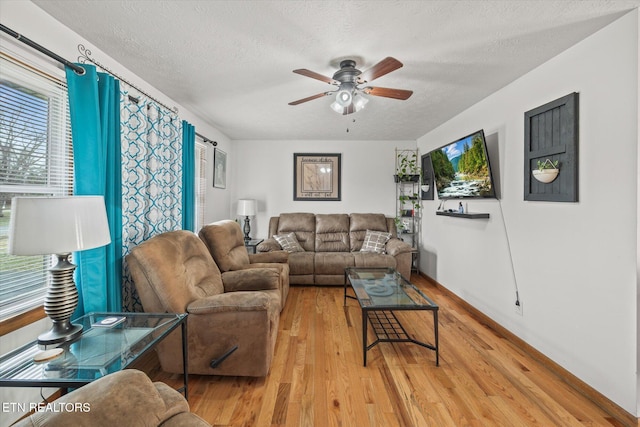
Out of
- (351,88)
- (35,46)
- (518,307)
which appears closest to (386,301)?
(518,307)

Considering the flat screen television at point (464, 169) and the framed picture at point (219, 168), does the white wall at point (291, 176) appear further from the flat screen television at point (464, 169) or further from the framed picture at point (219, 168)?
the flat screen television at point (464, 169)

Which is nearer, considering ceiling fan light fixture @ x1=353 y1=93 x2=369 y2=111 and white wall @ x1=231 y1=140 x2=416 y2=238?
ceiling fan light fixture @ x1=353 y1=93 x2=369 y2=111

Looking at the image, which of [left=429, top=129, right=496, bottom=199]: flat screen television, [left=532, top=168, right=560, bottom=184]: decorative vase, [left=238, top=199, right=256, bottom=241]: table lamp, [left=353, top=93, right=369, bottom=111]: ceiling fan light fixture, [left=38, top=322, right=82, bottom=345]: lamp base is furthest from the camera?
[left=238, top=199, right=256, bottom=241]: table lamp

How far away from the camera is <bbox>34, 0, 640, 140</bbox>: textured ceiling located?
158 centimetres

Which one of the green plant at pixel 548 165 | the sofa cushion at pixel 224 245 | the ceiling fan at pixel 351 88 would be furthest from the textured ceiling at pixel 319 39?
the sofa cushion at pixel 224 245

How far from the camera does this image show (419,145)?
4.92m

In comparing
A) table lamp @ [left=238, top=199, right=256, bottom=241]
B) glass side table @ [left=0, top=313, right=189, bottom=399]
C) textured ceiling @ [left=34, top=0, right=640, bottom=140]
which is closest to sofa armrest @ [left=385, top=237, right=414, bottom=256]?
textured ceiling @ [left=34, top=0, right=640, bottom=140]

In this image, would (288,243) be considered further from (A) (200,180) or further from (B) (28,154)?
(B) (28,154)

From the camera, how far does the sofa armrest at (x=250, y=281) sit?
265cm

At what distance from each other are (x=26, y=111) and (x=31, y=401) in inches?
65.0

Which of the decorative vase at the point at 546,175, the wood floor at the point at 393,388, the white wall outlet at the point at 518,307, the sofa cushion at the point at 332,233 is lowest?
the wood floor at the point at 393,388

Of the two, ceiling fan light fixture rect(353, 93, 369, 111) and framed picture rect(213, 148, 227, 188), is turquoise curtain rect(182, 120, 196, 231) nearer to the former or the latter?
framed picture rect(213, 148, 227, 188)

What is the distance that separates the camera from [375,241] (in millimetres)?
4496

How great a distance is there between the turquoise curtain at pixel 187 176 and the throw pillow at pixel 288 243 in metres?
1.63
